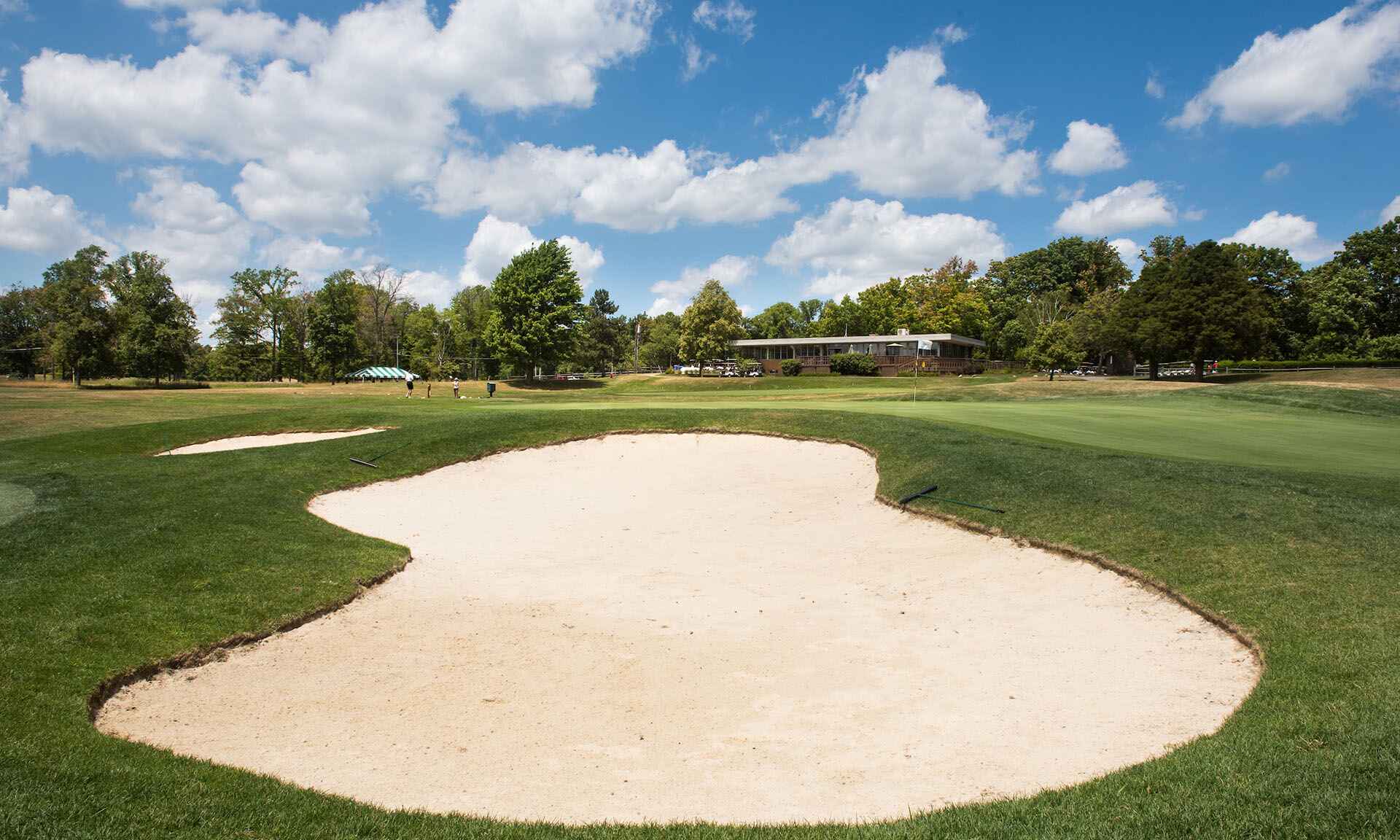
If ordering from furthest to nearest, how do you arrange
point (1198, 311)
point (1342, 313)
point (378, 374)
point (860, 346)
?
1. point (378, 374)
2. point (860, 346)
3. point (1342, 313)
4. point (1198, 311)

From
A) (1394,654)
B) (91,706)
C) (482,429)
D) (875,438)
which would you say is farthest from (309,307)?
(1394,654)

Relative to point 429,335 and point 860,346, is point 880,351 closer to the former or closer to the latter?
point 860,346

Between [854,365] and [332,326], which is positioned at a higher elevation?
[332,326]

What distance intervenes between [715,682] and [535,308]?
6758 centimetres

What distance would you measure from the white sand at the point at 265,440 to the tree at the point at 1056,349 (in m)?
57.7

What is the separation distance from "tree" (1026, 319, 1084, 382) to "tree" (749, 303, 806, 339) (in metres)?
53.4

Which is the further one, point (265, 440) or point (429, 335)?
point (429, 335)

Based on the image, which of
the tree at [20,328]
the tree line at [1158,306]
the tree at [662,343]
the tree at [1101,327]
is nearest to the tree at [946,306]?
the tree line at [1158,306]

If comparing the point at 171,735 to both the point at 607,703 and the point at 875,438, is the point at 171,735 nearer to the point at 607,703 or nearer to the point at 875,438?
the point at 607,703

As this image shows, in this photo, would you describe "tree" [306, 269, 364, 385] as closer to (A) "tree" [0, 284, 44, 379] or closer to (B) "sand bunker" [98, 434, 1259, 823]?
(A) "tree" [0, 284, 44, 379]

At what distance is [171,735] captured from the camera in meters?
6.32

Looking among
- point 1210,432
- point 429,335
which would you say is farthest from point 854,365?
point 429,335

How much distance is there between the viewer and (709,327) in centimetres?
8612

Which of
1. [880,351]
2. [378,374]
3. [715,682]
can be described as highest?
[880,351]
